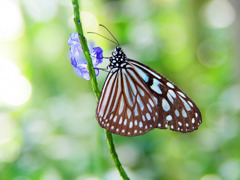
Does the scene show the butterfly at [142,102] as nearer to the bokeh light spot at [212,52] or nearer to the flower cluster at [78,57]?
the flower cluster at [78,57]

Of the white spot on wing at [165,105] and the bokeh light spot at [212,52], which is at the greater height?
the bokeh light spot at [212,52]

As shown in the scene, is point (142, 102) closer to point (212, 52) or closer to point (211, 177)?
point (211, 177)

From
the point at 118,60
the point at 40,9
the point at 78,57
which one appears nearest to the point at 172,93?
the point at 118,60

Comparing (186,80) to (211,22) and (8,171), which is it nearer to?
(211,22)

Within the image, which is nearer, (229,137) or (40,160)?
(40,160)

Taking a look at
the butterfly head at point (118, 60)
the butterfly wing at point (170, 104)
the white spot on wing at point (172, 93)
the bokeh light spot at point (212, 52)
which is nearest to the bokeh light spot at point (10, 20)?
the bokeh light spot at point (212, 52)

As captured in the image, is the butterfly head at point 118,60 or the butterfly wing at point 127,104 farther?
the butterfly head at point 118,60

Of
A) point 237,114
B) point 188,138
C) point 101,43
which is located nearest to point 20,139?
point 101,43

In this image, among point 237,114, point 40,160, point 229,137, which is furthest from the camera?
point 237,114
